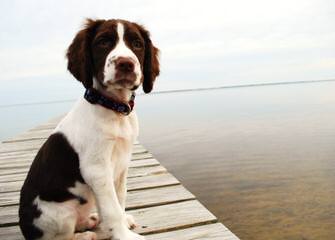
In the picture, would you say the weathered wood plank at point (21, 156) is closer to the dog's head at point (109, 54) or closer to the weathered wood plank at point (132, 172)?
the weathered wood plank at point (132, 172)

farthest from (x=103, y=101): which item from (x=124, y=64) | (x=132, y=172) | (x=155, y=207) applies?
(x=132, y=172)

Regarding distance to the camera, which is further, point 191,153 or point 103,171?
point 191,153

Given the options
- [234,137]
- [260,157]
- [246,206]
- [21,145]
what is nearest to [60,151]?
[246,206]

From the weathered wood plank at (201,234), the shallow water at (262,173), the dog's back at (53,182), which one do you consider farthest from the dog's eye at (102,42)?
the shallow water at (262,173)

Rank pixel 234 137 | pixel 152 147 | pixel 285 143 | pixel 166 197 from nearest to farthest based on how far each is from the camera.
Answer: pixel 166 197
pixel 285 143
pixel 152 147
pixel 234 137

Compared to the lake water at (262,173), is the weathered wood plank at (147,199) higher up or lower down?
higher up

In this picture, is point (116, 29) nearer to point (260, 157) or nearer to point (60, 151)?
point (60, 151)

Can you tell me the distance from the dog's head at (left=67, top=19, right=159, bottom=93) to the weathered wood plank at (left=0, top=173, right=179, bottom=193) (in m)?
1.56

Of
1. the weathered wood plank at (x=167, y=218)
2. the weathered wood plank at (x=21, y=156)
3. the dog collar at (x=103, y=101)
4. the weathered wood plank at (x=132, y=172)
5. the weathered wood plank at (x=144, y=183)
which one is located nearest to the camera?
the dog collar at (x=103, y=101)

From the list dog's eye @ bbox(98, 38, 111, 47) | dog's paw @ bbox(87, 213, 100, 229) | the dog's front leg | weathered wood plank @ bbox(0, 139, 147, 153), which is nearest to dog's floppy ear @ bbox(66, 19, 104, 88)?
dog's eye @ bbox(98, 38, 111, 47)

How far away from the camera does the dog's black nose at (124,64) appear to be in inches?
103

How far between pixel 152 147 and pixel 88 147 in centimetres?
1108

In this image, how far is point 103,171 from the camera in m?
2.66

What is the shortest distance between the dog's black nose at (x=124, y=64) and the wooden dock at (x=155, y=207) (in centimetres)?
127
